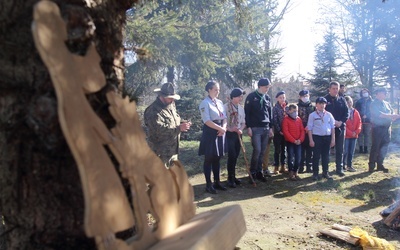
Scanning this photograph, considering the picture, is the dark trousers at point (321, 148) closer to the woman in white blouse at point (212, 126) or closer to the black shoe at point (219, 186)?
the black shoe at point (219, 186)

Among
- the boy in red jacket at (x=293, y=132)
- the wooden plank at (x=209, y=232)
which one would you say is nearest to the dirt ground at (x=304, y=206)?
the boy in red jacket at (x=293, y=132)

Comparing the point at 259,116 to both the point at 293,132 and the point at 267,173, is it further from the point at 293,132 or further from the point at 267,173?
the point at 267,173

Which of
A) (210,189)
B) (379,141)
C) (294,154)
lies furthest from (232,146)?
(379,141)

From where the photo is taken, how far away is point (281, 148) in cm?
793

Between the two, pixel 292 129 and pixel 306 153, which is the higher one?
pixel 292 129

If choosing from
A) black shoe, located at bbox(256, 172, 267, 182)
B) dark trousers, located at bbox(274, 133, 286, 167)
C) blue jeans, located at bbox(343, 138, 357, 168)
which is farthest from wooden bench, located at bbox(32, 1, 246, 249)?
blue jeans, located at bbox(343, 138, 357, 168)

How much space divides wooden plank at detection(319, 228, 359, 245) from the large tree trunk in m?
3.52

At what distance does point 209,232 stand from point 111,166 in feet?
1.75

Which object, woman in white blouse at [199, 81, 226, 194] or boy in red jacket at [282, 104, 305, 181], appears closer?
woman in white blouse at [199, 81, 226, 194]

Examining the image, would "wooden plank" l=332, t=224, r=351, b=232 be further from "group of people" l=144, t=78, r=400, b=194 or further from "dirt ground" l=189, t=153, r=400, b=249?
"group of people" l=144, t=78, r=400, b=194

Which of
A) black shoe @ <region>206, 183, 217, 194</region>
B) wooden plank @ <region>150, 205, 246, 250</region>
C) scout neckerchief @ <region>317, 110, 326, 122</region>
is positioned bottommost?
black shoe @ <region>206, 183, 217, 194</region>

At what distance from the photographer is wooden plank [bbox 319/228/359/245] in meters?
4.20

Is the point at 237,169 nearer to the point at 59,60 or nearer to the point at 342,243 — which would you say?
the point at 342,243

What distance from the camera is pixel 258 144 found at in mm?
6961
